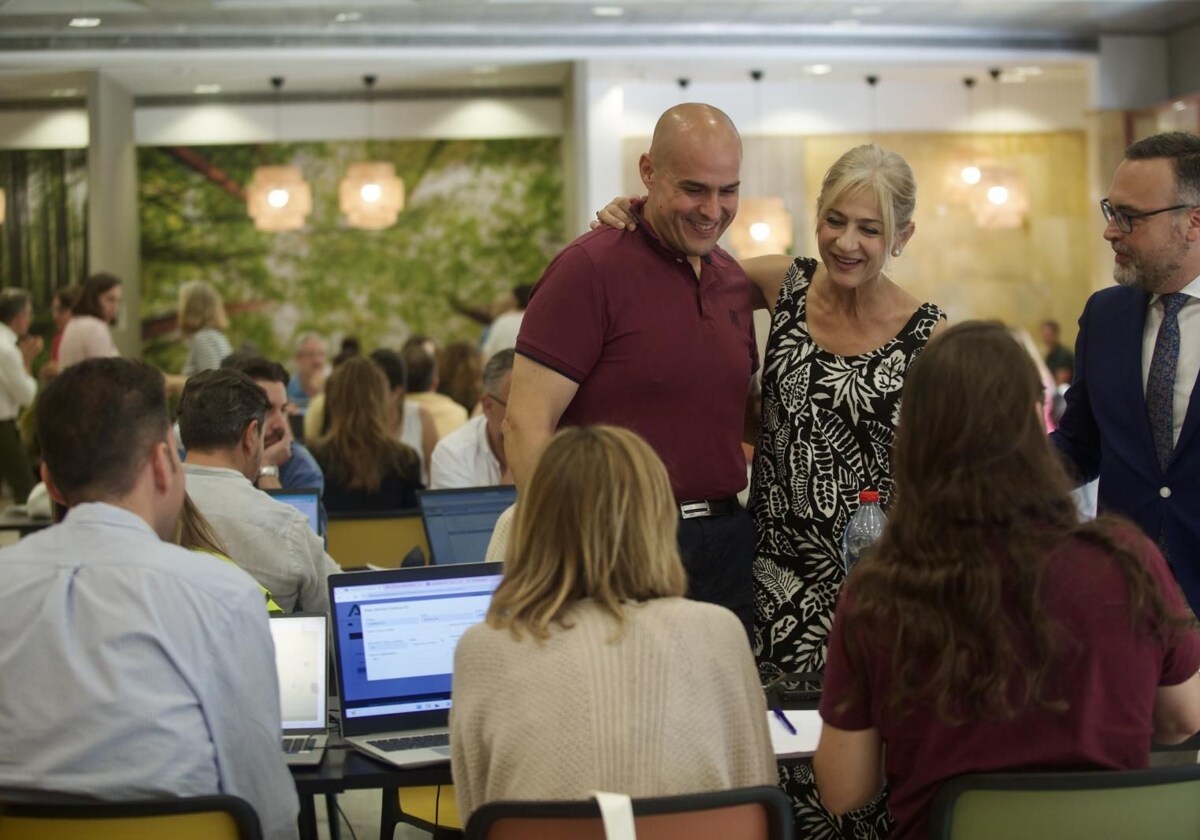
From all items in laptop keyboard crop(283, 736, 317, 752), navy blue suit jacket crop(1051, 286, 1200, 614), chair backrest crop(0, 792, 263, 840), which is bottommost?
laptop keyboard crop(283, 736, 317, 752)

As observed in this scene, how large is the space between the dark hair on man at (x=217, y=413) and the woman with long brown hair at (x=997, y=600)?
189 centimetres

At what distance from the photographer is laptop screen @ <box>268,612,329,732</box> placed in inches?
102

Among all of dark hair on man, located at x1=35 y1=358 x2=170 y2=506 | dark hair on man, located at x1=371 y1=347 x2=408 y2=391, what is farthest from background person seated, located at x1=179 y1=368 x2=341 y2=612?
dark hair on man, located at x1=371 y1=347 x2=408 y2=391

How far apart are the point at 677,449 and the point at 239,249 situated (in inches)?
425

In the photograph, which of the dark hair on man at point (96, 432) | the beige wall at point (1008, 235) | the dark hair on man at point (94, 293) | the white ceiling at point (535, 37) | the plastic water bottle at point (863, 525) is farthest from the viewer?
the beige wall at point (1008, 235)

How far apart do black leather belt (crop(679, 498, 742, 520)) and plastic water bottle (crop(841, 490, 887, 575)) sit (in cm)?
27

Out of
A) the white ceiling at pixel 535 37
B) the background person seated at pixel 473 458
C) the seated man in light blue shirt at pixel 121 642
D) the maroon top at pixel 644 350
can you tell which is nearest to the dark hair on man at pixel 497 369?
the background person seated at pixel 473 458

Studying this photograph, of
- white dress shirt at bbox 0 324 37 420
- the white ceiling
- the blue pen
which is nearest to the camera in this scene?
the blue pen

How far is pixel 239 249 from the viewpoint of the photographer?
1306 centimetres

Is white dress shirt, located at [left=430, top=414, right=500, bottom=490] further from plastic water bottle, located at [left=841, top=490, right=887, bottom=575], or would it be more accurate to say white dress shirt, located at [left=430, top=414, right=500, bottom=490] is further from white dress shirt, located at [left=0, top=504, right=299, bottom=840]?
white dress shirt, located at [left=0, top=504, right=299, bottom=840]

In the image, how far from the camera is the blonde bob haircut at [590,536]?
190 cm

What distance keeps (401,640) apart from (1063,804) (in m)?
1.28

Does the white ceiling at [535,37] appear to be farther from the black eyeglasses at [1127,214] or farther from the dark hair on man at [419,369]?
the black eyeglasses at [1127,214]

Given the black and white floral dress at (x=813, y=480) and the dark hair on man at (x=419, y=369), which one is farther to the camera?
the dark hair on man at (x=419, y=369)
